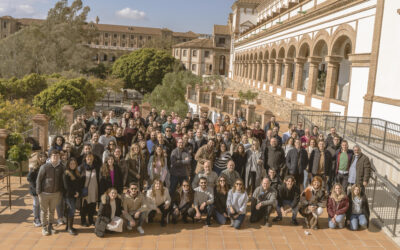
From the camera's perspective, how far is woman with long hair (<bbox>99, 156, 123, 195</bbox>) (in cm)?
717

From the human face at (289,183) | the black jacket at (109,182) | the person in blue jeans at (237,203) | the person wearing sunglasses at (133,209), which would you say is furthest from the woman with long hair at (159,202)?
the human face at (289,183)

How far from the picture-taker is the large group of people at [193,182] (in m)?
6.88

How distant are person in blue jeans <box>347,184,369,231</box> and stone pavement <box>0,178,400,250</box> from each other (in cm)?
20

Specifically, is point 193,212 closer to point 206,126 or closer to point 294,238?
point 294,238

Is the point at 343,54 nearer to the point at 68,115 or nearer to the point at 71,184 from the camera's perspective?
the point at 68,115

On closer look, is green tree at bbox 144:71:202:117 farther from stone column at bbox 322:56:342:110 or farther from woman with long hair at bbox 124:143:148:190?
woman with long hair at bbox 124:143:148:190

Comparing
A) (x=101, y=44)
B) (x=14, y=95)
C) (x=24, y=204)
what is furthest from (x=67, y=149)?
(x=101, y=44)

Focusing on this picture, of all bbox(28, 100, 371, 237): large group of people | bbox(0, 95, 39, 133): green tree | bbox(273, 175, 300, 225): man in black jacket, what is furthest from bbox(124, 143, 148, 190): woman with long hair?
bbox(0, 95, 39, 133): green tree

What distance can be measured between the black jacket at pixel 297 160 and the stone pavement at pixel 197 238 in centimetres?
140

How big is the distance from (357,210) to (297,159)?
172 cm

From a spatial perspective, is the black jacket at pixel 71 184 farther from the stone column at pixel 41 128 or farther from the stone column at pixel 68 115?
the stone column at pixel 68 115

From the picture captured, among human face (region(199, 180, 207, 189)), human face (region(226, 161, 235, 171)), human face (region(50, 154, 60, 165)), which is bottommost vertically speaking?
human face (region(199, 180, 207, 189))

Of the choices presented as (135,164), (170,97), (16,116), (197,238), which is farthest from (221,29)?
(197,238)

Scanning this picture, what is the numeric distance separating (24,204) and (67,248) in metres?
2.73
